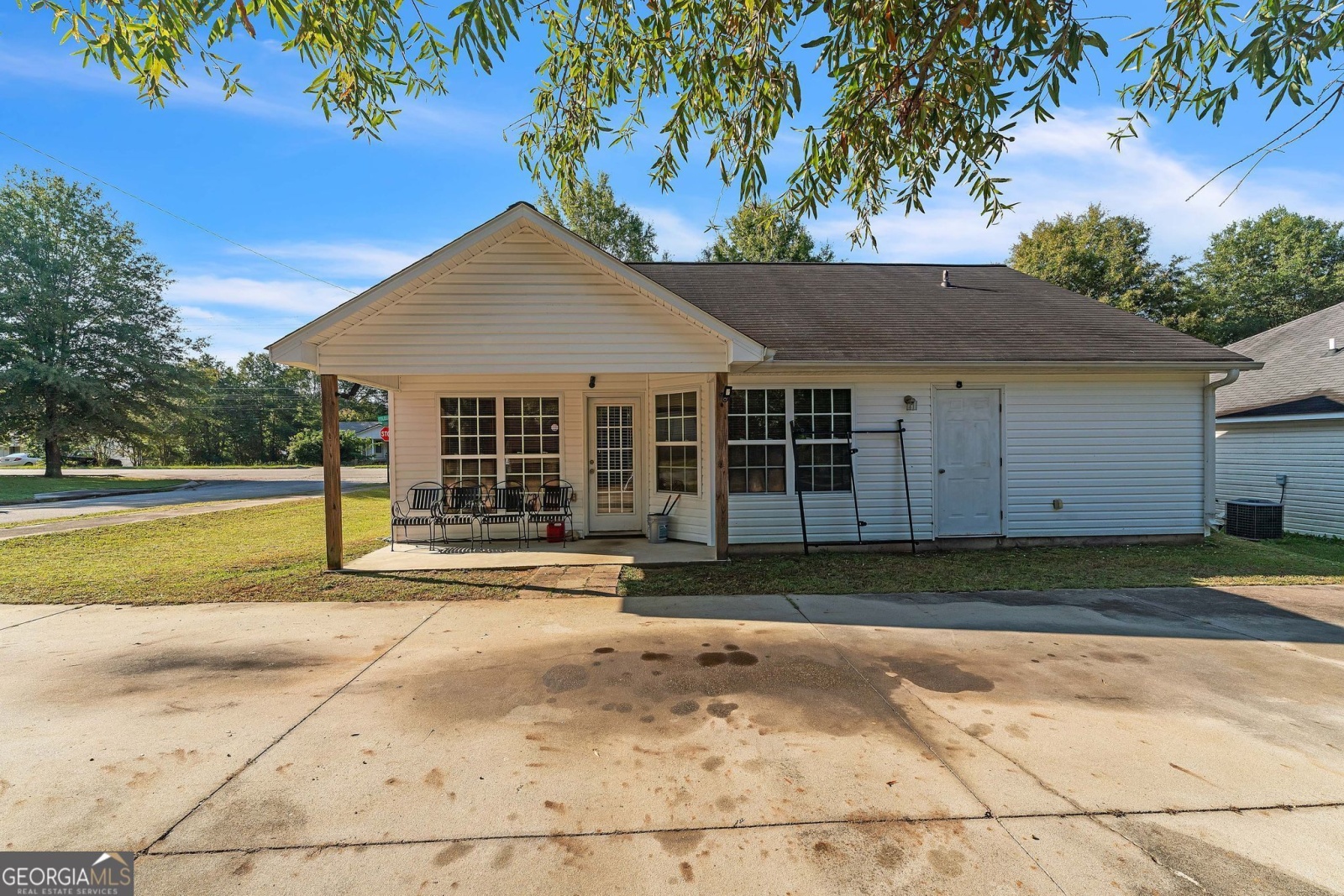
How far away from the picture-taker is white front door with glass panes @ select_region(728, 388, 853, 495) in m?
8.62

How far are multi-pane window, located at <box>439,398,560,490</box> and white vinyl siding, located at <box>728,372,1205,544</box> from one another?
324 cm

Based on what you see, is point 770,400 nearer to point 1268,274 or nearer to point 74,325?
point 74,325

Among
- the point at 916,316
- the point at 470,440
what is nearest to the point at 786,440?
the point at 916,316

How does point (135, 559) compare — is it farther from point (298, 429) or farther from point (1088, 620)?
point (298, 429)

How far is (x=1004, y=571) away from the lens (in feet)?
23.9

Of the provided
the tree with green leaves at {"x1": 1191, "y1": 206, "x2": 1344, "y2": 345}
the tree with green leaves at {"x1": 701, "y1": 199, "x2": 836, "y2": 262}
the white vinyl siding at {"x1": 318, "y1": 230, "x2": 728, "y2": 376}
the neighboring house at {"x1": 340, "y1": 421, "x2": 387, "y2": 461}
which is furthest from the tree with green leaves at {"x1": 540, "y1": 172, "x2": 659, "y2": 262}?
the neighboring house at {"x1": 340, "y1": 421, "x2": 387, "y2": 461}

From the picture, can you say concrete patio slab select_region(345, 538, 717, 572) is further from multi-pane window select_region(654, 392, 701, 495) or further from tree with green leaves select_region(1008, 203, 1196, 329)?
tree with green leaves select_region(1008, 203, 1196, 329)

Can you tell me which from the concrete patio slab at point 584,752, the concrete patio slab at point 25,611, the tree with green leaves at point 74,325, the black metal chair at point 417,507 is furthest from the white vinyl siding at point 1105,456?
the tree with green leaves at point 74,325

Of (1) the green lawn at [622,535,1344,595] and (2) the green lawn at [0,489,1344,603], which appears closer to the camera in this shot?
(2) the green lawn at [0,489,1344,603]

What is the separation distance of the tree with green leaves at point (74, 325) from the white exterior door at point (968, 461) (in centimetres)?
3118

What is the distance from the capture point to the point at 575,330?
7.07 meters

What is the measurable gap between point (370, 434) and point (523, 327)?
68.2 meters

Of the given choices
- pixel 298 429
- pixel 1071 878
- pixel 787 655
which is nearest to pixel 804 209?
pixel 787 655

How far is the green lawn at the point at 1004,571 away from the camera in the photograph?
6.61 meters
